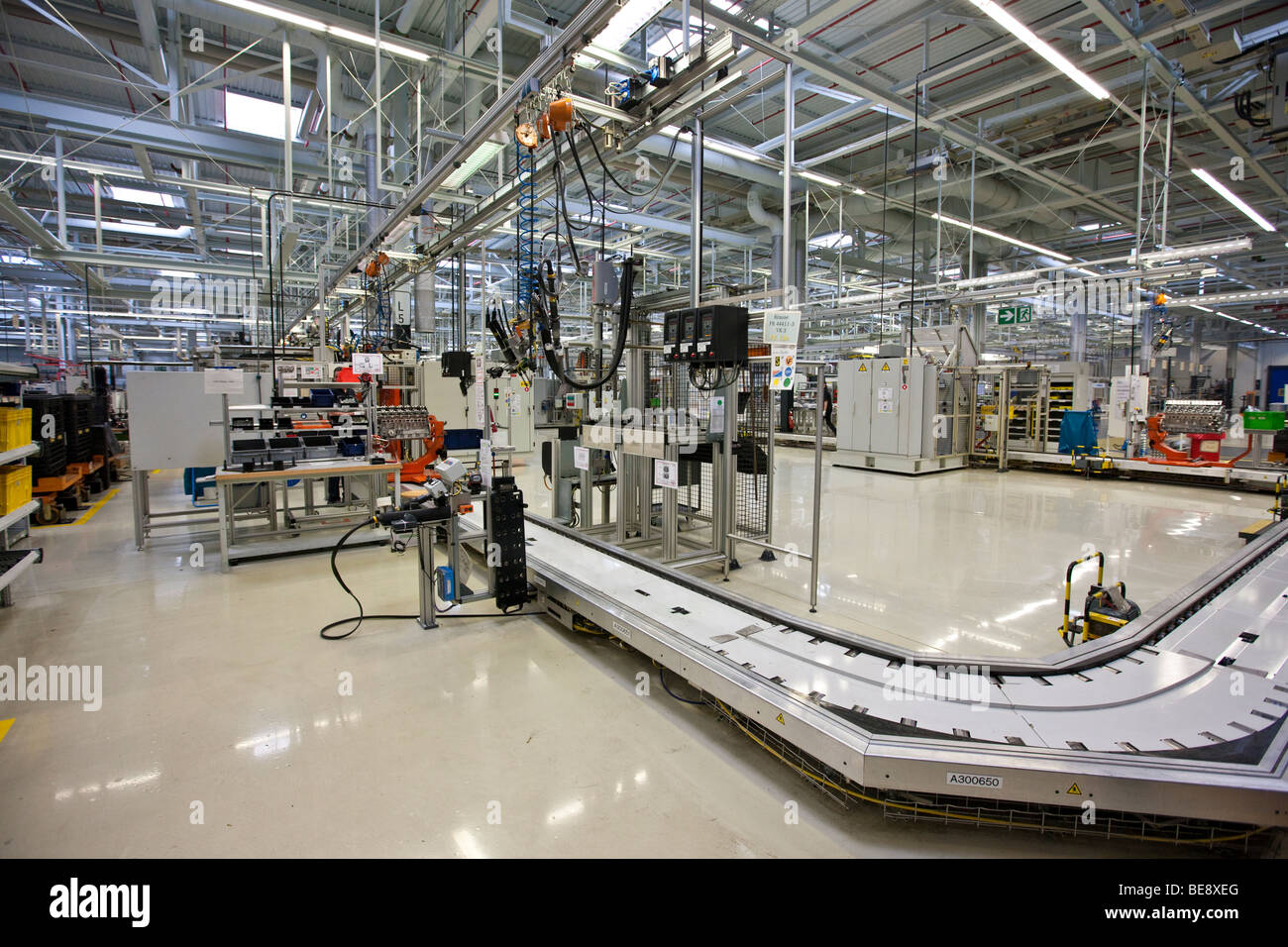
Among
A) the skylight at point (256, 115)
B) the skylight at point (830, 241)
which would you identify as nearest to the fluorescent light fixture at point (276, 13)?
the skylight at point (256, 115)

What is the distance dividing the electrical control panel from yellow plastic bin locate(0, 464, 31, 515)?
426cm

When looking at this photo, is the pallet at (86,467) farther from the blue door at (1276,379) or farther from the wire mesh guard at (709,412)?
the blue door at (1276,379)

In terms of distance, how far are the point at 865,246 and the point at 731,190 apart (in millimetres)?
4300

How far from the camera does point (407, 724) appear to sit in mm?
2521

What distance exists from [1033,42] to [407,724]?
663 cm

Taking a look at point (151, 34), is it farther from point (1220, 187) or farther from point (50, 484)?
point (1220, 187)

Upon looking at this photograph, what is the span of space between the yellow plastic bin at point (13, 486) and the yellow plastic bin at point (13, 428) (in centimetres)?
17

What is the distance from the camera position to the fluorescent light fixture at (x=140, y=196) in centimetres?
897

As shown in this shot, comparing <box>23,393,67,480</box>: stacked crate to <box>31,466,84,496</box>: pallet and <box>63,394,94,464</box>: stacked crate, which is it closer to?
<box>31,466,84,496</box>: pallet

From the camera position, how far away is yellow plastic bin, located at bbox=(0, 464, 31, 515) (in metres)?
3.61

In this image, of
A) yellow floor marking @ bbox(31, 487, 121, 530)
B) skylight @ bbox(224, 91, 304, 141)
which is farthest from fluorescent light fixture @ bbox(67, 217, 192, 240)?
yellow floor marking @ bbox(31, 487, 121, 530)
